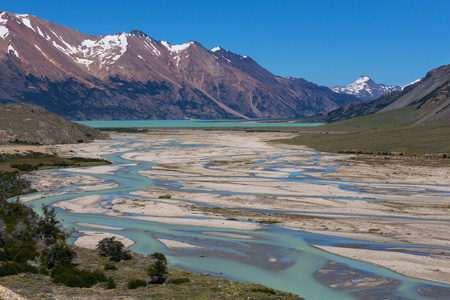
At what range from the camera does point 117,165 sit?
283 ft

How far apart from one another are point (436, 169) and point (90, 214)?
59.3m

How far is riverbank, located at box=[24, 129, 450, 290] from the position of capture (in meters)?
36.3

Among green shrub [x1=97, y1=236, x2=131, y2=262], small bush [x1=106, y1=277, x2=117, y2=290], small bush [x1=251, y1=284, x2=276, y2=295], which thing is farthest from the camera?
green shrub [x1=97, y1=236, x2=131, y2=262]

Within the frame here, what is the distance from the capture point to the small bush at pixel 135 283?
25516 mm

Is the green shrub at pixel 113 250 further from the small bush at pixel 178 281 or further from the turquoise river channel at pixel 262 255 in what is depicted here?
the small bush at pixel 178 281

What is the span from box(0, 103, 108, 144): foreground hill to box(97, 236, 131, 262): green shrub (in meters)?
106

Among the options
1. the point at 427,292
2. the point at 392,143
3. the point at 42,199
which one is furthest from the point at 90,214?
the point at 392,143

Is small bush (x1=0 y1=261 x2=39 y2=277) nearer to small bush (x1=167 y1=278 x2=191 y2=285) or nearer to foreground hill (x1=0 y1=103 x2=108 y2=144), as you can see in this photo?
small bush (x1=167 y1=278 x2=191 y2=285)

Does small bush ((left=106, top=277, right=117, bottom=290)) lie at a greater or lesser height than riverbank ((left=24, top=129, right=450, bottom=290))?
lesser

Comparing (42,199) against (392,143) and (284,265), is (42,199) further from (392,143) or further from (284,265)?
(392,143)

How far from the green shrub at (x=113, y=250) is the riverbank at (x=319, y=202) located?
1005cm

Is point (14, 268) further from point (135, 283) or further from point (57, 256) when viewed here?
point (135, 283)

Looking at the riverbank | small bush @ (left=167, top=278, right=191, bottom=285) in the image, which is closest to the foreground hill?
the riverbank

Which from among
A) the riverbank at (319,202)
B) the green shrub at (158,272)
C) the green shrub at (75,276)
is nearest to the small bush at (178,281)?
the green shrub at (158,272)
